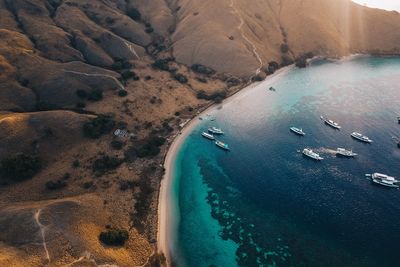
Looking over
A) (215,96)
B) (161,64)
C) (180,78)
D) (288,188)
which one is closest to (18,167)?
(288,188)

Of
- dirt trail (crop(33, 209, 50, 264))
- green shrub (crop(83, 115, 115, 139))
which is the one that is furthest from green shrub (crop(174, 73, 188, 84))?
dirt trail (crop(33, 209, 50, 264))

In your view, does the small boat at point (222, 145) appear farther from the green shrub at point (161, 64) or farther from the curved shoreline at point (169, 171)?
the green shrub at point (161, 64)

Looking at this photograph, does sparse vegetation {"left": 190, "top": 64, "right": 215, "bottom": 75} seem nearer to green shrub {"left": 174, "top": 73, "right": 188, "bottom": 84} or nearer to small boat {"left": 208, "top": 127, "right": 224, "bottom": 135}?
green shrub {"left": 174, "top": 73, "right": 188, "bottom": 84}

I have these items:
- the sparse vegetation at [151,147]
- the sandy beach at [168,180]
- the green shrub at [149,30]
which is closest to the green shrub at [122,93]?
the sparse vegetation at [151,147]

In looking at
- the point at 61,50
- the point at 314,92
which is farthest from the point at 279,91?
the point at 61,50

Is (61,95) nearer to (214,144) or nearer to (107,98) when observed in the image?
(107,98)

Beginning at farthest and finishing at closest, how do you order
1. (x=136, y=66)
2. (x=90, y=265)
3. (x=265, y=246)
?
(x=136, y=66), (x=265, y=246), (x=90, y=265)
